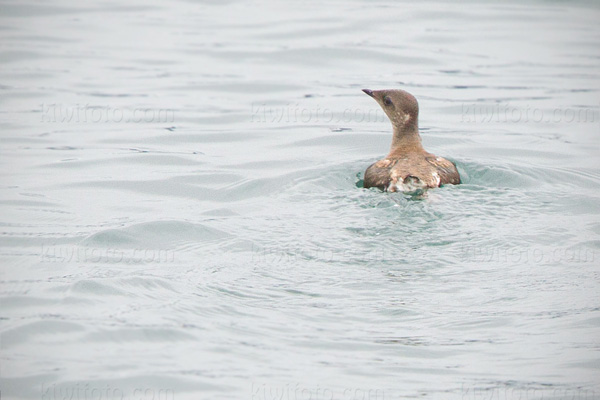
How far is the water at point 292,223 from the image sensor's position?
5.80 metres

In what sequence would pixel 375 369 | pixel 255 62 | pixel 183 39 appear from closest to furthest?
pixel 375 369
pixel 255 62
pixel 183 39

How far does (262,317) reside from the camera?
6383mm

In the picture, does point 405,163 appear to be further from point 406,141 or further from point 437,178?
point 406,141

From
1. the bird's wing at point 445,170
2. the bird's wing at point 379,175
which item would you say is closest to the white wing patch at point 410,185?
the bird's wing at point 379,175

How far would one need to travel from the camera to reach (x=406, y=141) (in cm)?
970

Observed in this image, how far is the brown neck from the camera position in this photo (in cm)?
964

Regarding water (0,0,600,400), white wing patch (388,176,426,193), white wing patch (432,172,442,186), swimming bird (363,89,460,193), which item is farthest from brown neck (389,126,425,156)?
white wing patch (388,176,426,193)

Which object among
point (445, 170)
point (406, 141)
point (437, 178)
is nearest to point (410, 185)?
point (437, 178)

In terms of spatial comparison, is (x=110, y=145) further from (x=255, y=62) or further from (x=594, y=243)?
(x=594, y=243)

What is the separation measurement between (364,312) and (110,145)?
21.2 feet

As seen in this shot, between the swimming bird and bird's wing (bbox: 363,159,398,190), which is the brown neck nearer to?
the swimming bird

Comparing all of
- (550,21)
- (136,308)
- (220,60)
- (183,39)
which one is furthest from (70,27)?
(136,308)

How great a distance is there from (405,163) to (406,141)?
67 cm

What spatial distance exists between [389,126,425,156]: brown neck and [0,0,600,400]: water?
0.58m
